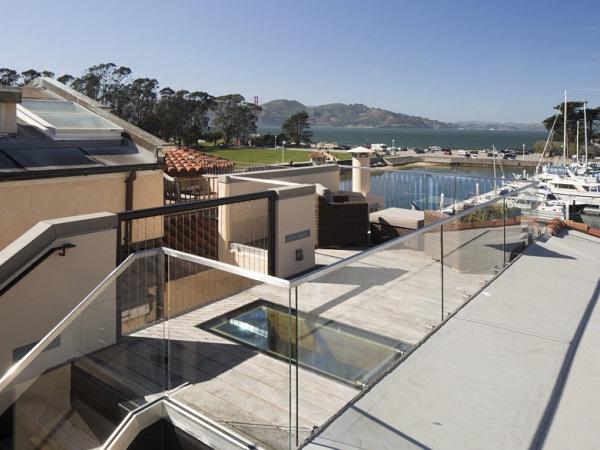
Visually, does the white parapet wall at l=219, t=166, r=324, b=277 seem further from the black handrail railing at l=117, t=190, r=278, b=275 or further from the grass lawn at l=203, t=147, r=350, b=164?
the grass lawn at l=203, t=147, r=350, b=164

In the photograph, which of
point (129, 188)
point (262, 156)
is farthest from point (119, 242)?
point (262, 156)

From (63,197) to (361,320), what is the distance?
498 cm

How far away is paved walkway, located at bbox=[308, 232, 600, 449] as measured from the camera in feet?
7.95

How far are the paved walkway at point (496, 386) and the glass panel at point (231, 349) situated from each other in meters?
0.44

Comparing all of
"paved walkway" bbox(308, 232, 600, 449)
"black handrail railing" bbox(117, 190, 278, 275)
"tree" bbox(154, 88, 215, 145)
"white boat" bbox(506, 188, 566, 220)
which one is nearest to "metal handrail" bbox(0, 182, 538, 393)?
"paved walkway" bbox(308, 232, 600, 449)

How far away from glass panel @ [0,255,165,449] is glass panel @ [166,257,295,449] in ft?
0.55

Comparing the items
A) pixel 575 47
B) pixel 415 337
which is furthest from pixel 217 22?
pixel 575 47

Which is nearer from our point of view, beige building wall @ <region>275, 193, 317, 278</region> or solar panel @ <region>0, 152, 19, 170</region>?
solar panel @ <region>0, 152, 19, 170</region>

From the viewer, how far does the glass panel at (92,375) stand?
2.95 meters

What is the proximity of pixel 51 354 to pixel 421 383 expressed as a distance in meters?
2.41

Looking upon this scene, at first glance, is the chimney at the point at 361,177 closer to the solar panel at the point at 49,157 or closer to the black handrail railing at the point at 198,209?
the black handrail railing at the point at 198,209

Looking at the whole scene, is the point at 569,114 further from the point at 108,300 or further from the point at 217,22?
the point at 108,300

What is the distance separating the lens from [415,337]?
3.56m

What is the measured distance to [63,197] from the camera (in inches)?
249
